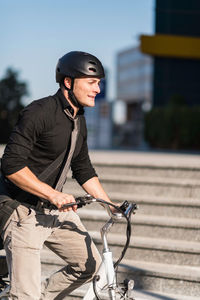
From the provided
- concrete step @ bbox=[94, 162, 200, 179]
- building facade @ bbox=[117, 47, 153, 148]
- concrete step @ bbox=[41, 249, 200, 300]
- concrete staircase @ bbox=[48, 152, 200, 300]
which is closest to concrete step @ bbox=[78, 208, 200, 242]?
concrete staircase @ bbox=[48, 152, 200, 300]

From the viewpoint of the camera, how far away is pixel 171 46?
17125 millimetres

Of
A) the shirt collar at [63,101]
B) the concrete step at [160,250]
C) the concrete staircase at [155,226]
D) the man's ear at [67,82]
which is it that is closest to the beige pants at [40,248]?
the shirt collar at [63,101]

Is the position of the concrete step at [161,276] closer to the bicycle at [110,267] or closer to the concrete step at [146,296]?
the concrete step at [146,296]

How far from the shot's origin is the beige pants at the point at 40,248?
288cm

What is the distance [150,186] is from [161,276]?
1.36 metres

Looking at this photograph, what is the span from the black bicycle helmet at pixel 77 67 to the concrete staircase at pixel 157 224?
6.93 feet

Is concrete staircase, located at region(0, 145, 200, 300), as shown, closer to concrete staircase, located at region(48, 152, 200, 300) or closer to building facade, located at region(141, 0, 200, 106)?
concrete staircase, located at region(48, 152, 200, 300)

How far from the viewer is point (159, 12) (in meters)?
17.1

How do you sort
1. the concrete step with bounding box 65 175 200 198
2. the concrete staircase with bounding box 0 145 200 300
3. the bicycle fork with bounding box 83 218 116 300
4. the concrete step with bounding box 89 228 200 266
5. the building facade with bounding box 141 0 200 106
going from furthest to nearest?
the building facade with bounding box 141 0 200 106
the concrete step with bounding box 65 175 200 198
the concrete step with bounding box 89 228 200 266
the concrete staircase with bounding box 0 145 200 300
the bicycle fork with bounding box 83 218 116 300

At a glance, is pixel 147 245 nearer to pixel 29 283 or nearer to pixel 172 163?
pixel 172 163

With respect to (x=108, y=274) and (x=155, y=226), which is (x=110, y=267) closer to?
(x=108, y=274)

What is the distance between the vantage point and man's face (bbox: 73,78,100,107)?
3006 millimetres

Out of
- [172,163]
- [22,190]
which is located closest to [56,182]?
[22,190]

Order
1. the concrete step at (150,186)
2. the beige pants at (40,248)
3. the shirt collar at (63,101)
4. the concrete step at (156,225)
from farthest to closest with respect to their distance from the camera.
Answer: the concrete step at (150,186)
the concrete step at (156,225)
the shirt collar at (63,101)
the beige pants at (40,248)
